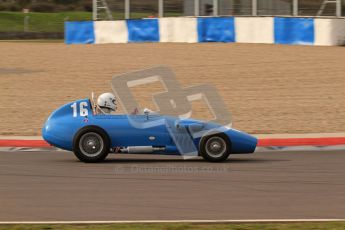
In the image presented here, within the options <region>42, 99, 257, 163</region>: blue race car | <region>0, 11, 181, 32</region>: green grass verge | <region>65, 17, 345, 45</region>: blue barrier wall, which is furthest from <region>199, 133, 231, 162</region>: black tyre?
<region>0, 11, 181, 32</region>: green grass verge

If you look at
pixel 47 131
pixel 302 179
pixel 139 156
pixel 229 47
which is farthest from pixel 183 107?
pixel 229 47

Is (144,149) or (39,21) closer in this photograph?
(144,149)

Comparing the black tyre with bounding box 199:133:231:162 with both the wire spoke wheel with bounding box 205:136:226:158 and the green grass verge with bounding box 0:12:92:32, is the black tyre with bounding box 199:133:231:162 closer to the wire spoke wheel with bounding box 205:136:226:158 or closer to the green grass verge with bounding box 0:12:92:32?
the wire spoke wheel with bounding box 205:136:226:158

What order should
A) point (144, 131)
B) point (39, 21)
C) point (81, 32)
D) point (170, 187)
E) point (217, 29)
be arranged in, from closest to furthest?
point (170, 187), point (144, 131), point (217, 29), point (81, 32), point (39, 21)

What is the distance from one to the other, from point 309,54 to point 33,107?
1101 cm

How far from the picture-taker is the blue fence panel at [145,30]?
3127cm

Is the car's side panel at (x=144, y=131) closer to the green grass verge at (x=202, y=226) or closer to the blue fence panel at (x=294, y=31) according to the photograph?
the green grass verge at (x=202, y=226)

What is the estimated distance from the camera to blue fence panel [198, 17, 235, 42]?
29.5 meters

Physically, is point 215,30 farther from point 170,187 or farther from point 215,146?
point 170,187

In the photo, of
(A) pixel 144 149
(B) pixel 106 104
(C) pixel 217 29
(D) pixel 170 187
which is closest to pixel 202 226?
(D) pixel 170 187

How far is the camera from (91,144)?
10.8 m

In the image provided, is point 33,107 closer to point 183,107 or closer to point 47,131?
point 183,107

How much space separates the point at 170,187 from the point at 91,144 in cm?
199

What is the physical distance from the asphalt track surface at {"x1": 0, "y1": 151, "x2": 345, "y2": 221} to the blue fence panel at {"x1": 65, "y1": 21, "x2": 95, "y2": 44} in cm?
2165
